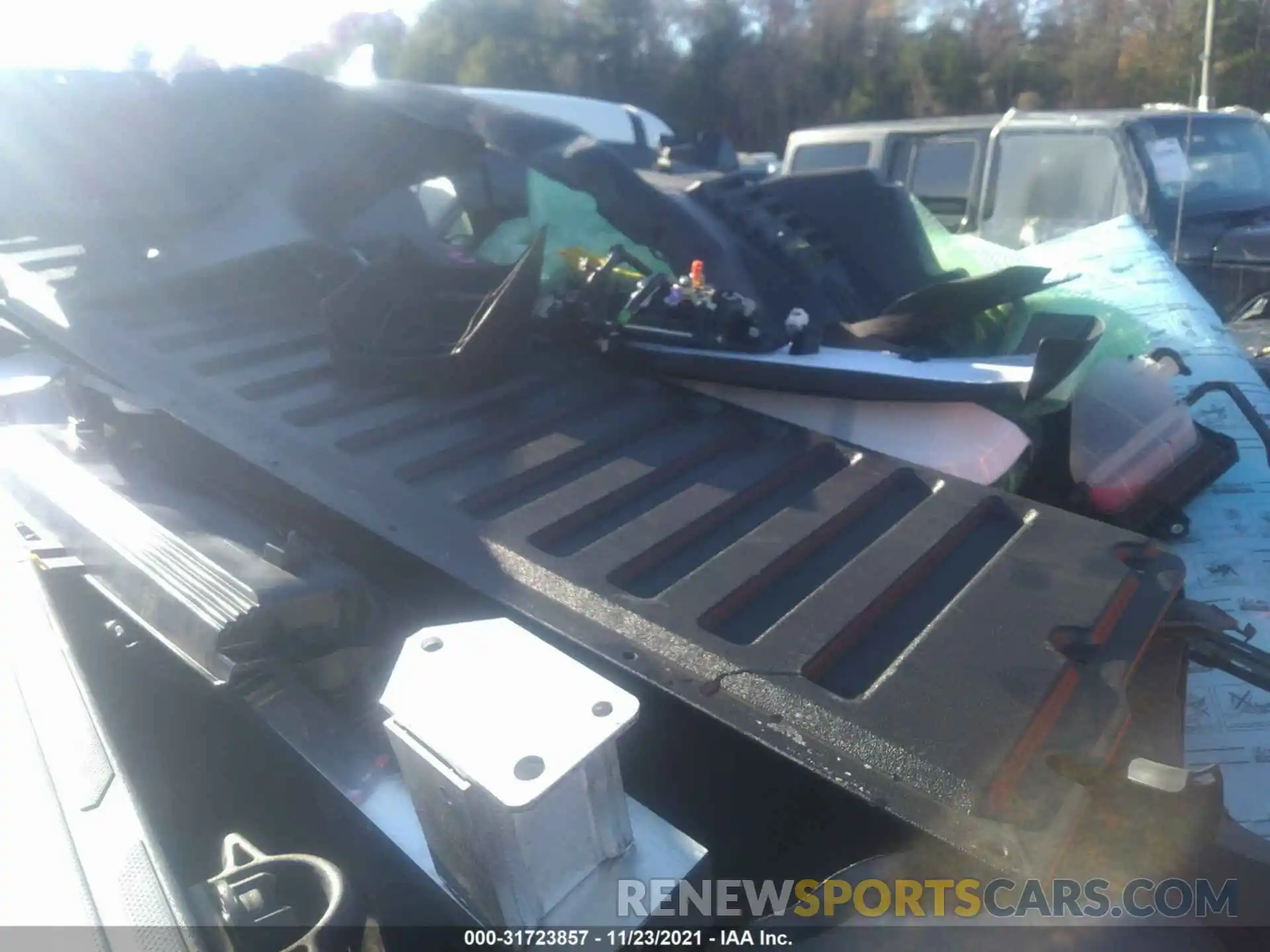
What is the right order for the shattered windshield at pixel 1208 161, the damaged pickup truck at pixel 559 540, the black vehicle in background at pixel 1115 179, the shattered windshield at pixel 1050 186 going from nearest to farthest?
the damaged pickup truck at pixel 559 540 < the black vehicle in background at pixel 1115 179 < the shattered windshield at pixel 1208 161 < the shattered windshield at pixel 1050 186

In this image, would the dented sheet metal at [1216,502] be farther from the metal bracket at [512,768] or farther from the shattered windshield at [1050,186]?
the shattered windshield at [1050,186]

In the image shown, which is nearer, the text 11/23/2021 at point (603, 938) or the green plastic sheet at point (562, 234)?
the text 11/23/2021 at point (603, 938)

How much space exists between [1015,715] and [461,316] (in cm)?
164

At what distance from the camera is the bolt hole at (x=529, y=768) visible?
85 centimetres

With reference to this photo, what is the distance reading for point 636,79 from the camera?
2142 cm

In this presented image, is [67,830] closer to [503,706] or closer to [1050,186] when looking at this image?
[503,706]

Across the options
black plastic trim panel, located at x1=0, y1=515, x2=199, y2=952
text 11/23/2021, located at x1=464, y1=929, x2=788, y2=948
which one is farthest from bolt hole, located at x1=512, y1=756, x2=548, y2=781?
black plastic trim panel, located at x1=0, y1=515, x2=199, y2=952

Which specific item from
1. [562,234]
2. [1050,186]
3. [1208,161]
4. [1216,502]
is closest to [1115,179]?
[1050,186]

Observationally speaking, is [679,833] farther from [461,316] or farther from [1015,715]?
[461,316]

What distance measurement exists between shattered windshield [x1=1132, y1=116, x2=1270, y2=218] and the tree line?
9.44m

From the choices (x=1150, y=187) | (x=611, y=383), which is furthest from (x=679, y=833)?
(x=1150, y=187)

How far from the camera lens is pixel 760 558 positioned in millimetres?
1518

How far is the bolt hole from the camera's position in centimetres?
85

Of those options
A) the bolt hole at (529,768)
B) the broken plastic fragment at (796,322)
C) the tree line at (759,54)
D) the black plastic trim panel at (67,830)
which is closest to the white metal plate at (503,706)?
the bolt hole at (529,768)
